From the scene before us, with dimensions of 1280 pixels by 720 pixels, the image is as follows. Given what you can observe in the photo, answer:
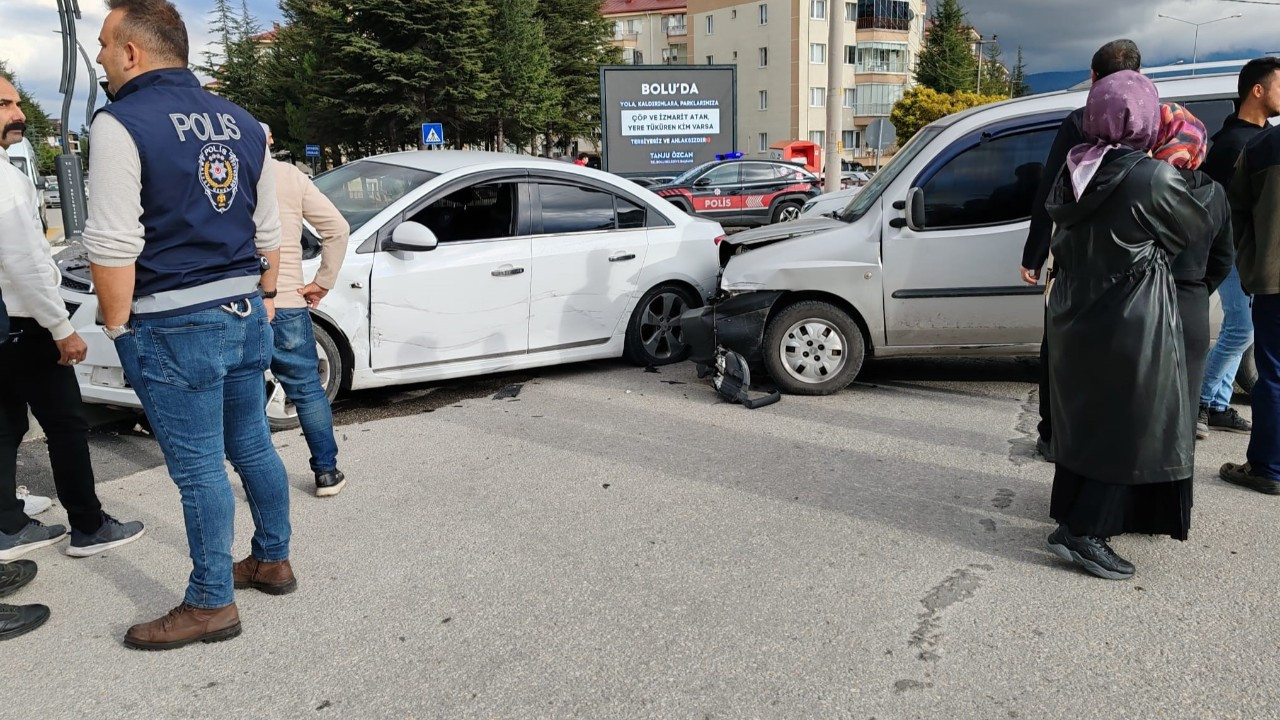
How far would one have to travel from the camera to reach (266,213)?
320 centimetres

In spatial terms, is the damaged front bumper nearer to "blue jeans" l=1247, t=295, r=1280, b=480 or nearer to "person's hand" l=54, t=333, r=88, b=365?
"blue jeans" l=1247, t=295, r=1280, b=480

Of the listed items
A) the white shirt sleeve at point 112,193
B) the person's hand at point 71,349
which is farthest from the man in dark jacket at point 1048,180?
the person's hand at point 71,349

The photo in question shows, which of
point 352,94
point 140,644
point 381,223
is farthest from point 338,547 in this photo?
point 352,94

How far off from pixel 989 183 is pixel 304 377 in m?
4.12

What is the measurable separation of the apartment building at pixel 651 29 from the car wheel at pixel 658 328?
70.6 meters

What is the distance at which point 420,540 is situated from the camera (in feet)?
12.9

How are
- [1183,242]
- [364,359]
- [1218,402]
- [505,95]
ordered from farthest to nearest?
[505,95] → [364,359] → [1218,402] → [1183,242]

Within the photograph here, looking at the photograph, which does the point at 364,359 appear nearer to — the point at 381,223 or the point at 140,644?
the point at 381,223

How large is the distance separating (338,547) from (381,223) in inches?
99.3

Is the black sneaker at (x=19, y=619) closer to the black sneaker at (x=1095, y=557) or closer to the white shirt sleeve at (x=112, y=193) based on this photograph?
the white shirt sleeve at (x=112, y=193)

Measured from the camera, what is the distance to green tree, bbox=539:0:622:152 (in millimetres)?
54094

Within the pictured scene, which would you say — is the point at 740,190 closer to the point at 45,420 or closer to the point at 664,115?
the point at 664,115

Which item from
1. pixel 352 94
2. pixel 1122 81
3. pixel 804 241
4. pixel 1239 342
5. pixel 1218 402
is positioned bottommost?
pixel 1218 402

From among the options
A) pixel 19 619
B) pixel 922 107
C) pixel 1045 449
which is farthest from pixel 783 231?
pixel 922 107
